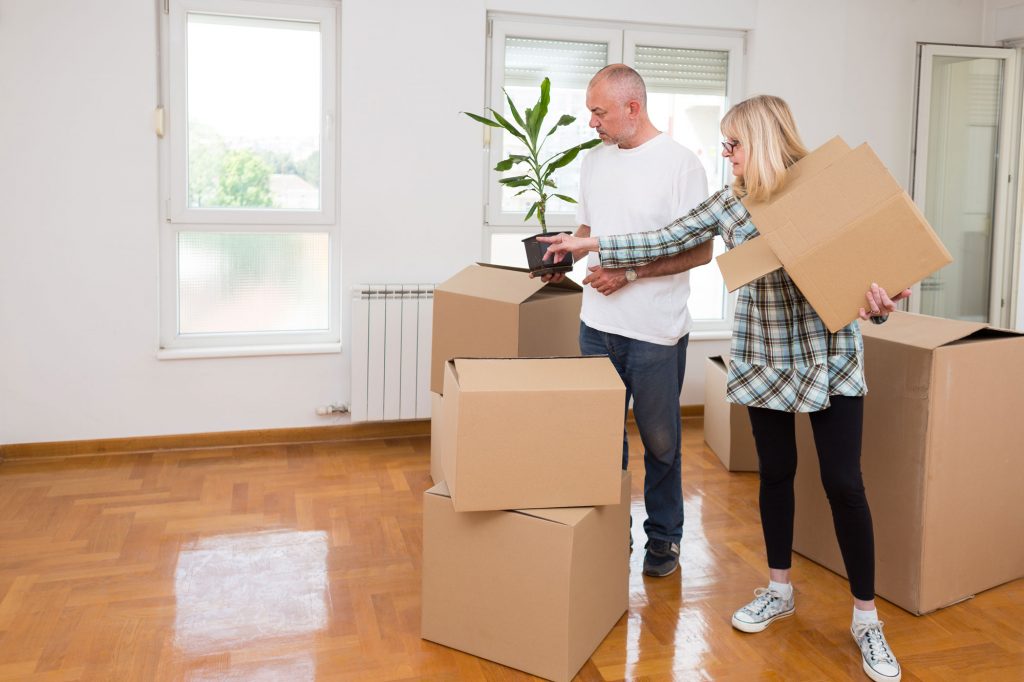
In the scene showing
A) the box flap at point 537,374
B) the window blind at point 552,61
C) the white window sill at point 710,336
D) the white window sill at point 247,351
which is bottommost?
the white window sill at point 247,351

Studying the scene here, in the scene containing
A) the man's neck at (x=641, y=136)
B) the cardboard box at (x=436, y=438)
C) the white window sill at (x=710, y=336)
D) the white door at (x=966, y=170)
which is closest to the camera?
the man's neck at (x=641, y=136)

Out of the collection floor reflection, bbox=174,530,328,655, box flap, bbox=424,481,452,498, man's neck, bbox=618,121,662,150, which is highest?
man's neck, bbox=618,121,662,150

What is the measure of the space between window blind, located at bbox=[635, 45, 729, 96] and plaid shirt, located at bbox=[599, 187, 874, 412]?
2452 mm

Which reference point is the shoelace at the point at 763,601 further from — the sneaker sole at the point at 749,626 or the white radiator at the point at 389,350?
the white radiator at the point at 389,350

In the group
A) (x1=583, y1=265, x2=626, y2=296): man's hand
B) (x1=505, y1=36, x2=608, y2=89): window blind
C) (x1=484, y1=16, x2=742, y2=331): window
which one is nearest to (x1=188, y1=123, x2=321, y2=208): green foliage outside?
(x1=484, y1=16, x2=742, y2=331): window

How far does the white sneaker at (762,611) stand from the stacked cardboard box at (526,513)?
→ 0.38 m

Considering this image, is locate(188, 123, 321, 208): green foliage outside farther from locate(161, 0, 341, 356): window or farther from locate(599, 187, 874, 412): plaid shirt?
locate(599, 187, 874, 412): plaid shirt

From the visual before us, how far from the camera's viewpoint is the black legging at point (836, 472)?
7.32 ft

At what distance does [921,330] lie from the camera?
259cm

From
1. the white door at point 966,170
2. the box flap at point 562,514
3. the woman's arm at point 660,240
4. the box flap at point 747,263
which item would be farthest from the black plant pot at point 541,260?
the white door at point 966,170

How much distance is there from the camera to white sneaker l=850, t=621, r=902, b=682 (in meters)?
2.22

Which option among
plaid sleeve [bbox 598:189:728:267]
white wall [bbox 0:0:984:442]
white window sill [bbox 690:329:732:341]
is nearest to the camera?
plaid sleeve [bbox 598:189:728:267]

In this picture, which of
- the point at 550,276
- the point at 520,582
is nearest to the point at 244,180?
the point at 550,276

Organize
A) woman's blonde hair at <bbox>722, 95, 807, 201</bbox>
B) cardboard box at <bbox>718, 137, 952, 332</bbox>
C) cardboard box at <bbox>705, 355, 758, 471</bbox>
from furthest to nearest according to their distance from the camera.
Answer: cardboard box at <bbox>705, 355, 758, 471</bbox> → woman's blonde hair at <bbox>722, 95, 807, 201</bbox> → cardboard box at <bbox>718, 137, 952, 332</bbox>
